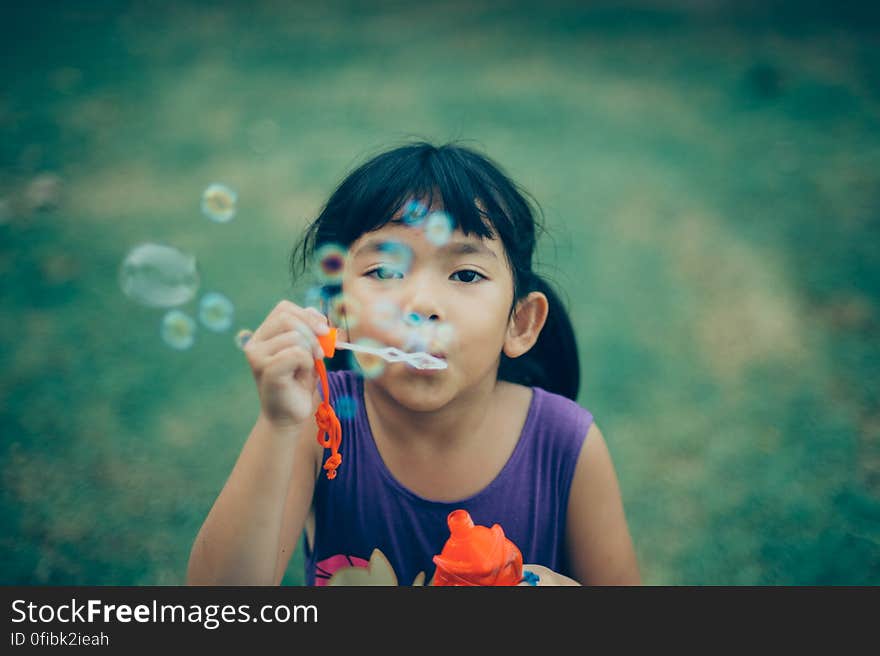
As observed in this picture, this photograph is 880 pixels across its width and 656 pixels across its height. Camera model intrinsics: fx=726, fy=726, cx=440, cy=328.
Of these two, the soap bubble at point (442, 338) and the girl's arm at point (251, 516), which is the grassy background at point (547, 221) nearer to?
the girl's arm at point (251, 516)

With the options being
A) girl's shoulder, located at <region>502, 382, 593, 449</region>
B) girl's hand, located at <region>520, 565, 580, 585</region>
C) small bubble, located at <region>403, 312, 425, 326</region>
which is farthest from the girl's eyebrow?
girl's hand, located at <region>520, 565, 580, 585</region>

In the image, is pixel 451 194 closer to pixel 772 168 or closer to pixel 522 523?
pixel 522 523

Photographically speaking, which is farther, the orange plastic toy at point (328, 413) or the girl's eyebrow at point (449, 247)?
the girl's eyebrow at point (449, 247)

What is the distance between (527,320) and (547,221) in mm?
2019

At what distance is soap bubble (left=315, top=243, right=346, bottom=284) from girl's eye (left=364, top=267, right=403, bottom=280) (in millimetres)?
82

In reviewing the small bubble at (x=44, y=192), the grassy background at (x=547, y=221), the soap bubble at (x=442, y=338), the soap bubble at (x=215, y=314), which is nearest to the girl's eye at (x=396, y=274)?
the soap bubble at (x=442, y=338)

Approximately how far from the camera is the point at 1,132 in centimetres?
375

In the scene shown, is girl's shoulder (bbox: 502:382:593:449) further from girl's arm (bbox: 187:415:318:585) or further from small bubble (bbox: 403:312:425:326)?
girl's arm (bbox: 187:415:318:585)

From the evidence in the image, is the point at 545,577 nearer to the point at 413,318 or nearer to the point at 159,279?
the point at 413,318

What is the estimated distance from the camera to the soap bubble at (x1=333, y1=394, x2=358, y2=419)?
1.36m

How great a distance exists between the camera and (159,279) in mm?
1415

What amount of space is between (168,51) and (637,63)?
9.96ft

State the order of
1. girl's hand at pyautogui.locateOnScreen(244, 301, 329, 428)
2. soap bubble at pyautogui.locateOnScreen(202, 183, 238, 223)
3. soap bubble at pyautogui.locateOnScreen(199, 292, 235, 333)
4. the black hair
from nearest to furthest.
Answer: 1. girl's hand at pyautogui.locateOnScreen(244, 301, 329, 428)
2. the black hair
3. soap bubble at pyautogui.locateOnScreen(199, 292, 235, 333)
4. soap bubble at pyautogui.locateOnScreen(202, 183, 238, 223)

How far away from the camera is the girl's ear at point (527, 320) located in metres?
1.36
